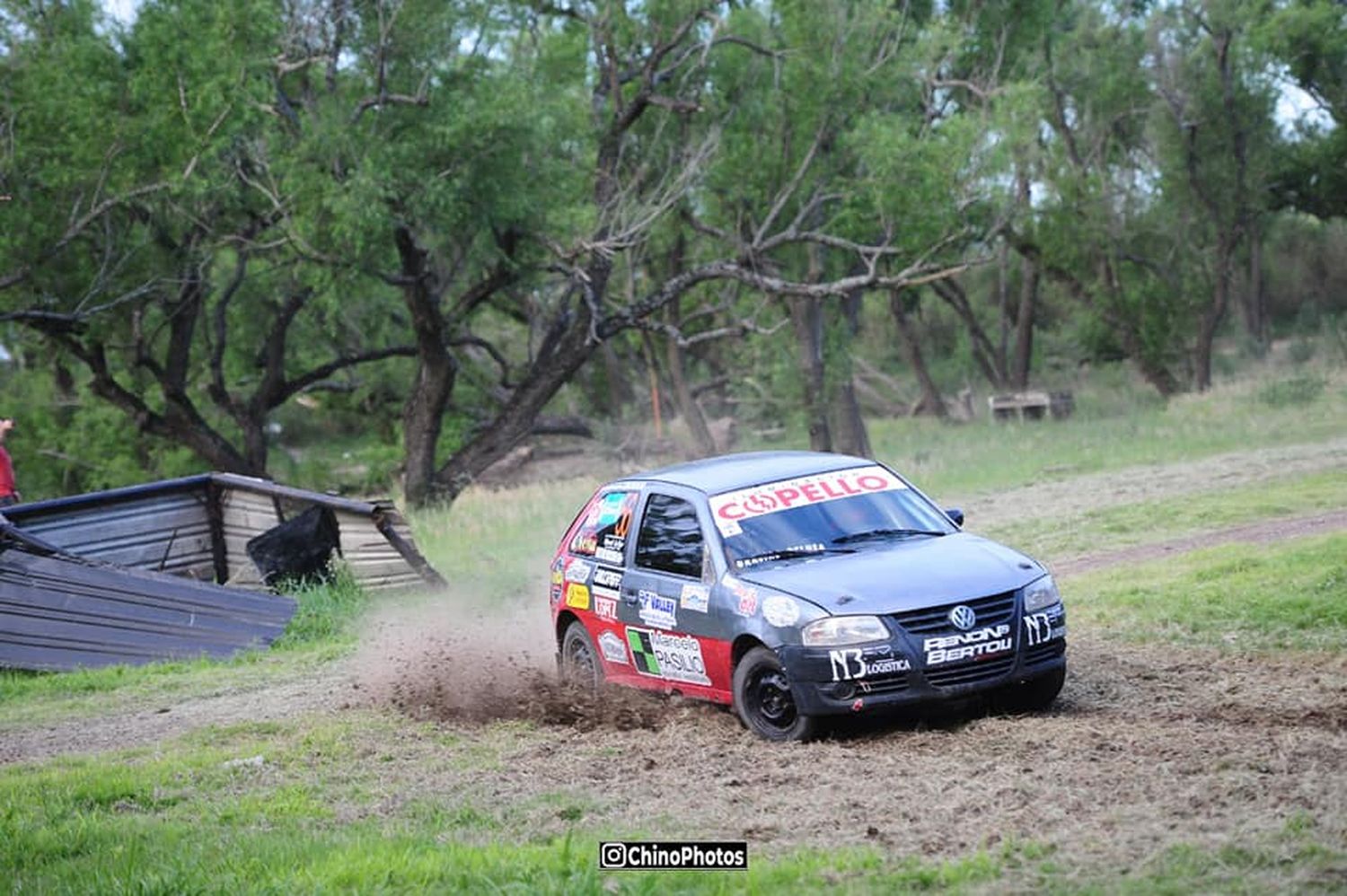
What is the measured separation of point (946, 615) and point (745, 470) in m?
2.27

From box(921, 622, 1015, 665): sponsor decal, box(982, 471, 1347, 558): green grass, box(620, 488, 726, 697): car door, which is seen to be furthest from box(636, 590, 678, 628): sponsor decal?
box(982, 471, 1347, 558): green grass

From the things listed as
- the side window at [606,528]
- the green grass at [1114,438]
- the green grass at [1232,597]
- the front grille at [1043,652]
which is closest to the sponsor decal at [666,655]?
the side window at [606,528]

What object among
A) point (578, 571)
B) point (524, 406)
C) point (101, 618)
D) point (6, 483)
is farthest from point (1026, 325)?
point (578, 571)

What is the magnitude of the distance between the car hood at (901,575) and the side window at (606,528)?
1.49 meters

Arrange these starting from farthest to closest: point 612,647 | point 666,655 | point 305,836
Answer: point 612,647
point 666,655
point 305,836

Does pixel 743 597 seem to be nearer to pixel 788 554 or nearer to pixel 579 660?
pixel 788 554

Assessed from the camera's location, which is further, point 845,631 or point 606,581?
point 606,581

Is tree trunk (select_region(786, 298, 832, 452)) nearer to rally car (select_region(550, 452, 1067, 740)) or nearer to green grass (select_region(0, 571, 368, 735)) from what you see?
green grass (select_region(0, 571, 368, 735))

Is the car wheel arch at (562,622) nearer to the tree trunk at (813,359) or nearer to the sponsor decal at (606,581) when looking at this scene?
the sponsor decal at (606,581)

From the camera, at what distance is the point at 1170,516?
1850cm

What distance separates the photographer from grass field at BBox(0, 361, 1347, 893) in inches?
238

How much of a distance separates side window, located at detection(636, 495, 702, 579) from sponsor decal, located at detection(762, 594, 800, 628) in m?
0.83

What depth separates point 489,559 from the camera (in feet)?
69.6

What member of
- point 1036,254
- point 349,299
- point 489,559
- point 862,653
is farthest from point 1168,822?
point 1036,254
